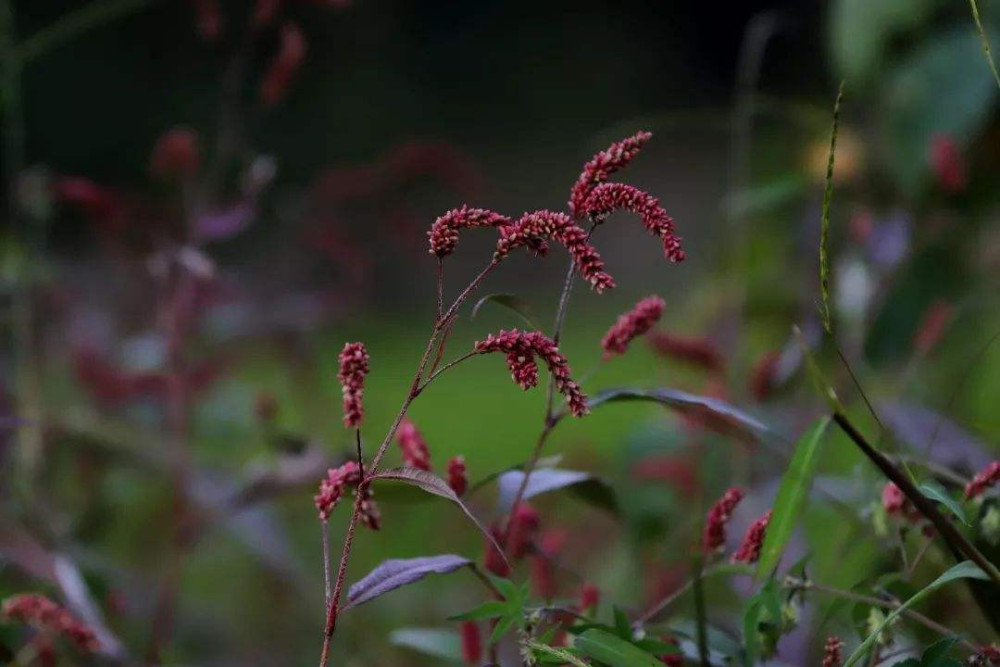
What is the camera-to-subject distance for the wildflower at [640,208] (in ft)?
1.69

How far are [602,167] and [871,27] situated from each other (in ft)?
4.46

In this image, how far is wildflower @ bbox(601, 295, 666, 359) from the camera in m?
0.64

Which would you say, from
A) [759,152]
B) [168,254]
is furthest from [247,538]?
[759,152]

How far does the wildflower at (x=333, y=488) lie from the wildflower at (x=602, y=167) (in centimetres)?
14

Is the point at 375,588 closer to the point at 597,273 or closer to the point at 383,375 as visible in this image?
the point at 597,273

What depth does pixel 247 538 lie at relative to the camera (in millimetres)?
1167

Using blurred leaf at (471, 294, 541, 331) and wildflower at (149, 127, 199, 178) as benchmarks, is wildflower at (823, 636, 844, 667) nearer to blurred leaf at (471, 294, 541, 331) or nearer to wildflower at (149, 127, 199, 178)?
blurred leaf at (471, 294, 541, 331)

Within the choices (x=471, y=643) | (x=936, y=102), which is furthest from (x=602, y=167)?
(x=936, y=102)

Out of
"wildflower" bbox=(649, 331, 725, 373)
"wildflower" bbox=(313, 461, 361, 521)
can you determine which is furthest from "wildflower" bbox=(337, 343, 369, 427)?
"wildflower" bbox=(649, 331, 725, 373)

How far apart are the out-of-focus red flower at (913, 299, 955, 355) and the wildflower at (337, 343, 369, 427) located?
67 cm

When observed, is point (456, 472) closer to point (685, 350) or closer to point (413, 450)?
point (413, 450)

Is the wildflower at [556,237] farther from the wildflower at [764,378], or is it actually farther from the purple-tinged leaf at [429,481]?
the wildflower at [764,378]

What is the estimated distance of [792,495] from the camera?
1.74 ft

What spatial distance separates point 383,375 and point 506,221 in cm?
252
